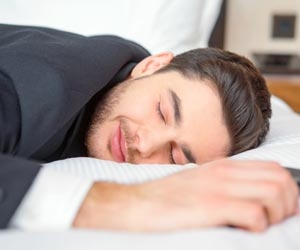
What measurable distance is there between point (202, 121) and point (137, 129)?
115 mm

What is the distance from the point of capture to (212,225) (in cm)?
46

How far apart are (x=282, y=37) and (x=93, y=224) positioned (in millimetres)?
1809

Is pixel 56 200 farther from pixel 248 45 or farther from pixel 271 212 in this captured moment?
pixel 248 45

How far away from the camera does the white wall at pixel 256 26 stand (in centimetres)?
209

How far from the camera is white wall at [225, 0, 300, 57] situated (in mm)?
2094

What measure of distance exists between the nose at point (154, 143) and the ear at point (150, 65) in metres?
0.22

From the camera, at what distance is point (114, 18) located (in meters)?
1.39

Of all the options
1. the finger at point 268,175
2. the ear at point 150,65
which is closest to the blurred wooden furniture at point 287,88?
the ear at point 150,65

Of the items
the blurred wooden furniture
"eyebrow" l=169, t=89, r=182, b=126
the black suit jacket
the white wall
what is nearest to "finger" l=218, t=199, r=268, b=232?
the black suit jacket

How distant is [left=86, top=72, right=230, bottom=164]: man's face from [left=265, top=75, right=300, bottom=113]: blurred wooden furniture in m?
0.82

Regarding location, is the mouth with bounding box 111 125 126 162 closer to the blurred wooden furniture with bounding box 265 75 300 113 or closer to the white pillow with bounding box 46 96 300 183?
the white pillow with bounding box 46 96 300 183

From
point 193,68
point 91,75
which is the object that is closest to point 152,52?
point 193,68

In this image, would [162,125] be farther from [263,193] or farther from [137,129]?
[263,193]

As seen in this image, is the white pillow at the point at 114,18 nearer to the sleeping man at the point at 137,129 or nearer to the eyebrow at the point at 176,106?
Result: the sleeping man at the point at 137,129
